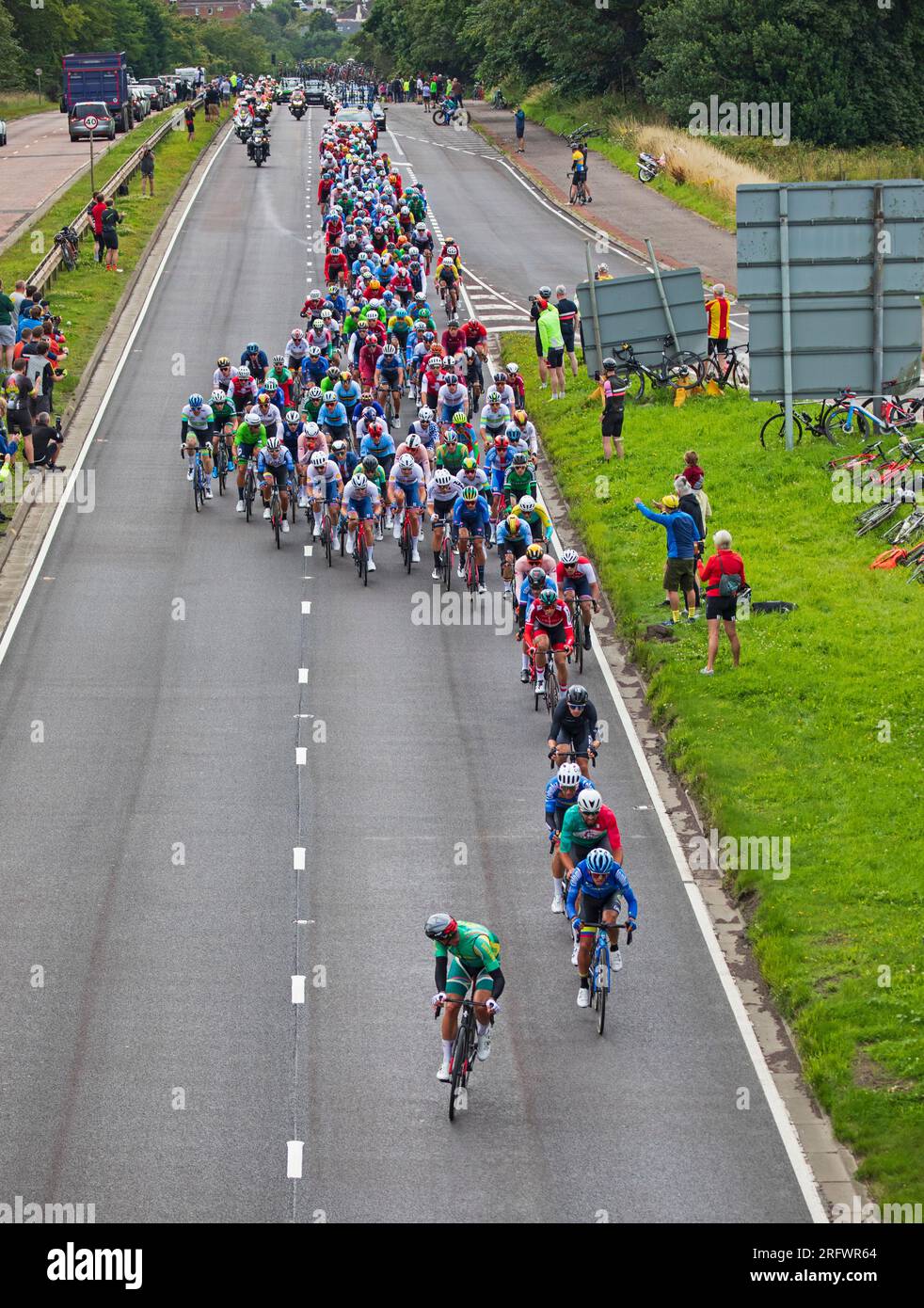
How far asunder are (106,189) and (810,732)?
1713 inches

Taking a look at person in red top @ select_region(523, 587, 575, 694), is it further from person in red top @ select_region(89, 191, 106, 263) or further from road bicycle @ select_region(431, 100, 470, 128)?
road bicycle @ select_region(431, 100, 470, 128)

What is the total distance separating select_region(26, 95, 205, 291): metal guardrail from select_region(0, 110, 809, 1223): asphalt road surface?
17.9 meters

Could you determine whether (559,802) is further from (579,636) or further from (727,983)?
(579,636)

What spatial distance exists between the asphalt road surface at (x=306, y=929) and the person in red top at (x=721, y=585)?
1554 millimetres

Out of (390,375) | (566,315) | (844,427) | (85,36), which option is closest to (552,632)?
(844,427)

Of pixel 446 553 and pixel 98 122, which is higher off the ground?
pixel 98 122

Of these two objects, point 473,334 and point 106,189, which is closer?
point 473,334

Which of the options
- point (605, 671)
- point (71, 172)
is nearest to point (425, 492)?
point (605, 671)

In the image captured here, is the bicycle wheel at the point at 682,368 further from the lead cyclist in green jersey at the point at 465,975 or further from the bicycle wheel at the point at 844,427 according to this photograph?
the lead cyclist in green jersey at the point at 465,975

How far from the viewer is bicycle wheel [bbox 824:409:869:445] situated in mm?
32438

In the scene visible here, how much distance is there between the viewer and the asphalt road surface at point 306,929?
13.7m

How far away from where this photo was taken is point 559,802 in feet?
57.4
